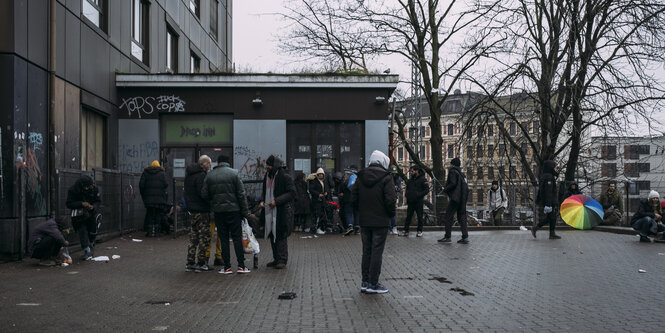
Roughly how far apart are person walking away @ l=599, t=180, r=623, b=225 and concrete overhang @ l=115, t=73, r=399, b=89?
751 cm

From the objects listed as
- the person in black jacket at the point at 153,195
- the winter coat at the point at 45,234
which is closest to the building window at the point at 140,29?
the person in black jacket at the point at 153,195

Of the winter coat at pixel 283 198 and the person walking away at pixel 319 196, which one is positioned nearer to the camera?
the winter coat at pixel 283 198

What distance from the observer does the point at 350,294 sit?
302 inches

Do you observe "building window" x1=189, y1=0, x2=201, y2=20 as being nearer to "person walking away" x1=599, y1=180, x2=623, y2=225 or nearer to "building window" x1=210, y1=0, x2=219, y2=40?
"building window" x1=210, y1=0, x2=219, y2=40

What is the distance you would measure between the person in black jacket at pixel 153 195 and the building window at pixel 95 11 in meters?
3.98

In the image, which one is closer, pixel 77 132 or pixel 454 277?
pixel 454 277

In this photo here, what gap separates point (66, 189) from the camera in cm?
1201

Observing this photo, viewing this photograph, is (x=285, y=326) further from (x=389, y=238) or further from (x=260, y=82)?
(x=260, y=82)

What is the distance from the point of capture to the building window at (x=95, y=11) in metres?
15.3

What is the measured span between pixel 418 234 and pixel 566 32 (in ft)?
29.7

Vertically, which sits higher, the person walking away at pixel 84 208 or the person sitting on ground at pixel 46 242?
the person walking away at pixel 84 208

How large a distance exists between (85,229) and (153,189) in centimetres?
409

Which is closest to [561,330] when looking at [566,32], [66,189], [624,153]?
[66,189]

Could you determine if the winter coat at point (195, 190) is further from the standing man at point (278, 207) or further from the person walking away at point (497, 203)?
the person walking away at point (497, 203)
